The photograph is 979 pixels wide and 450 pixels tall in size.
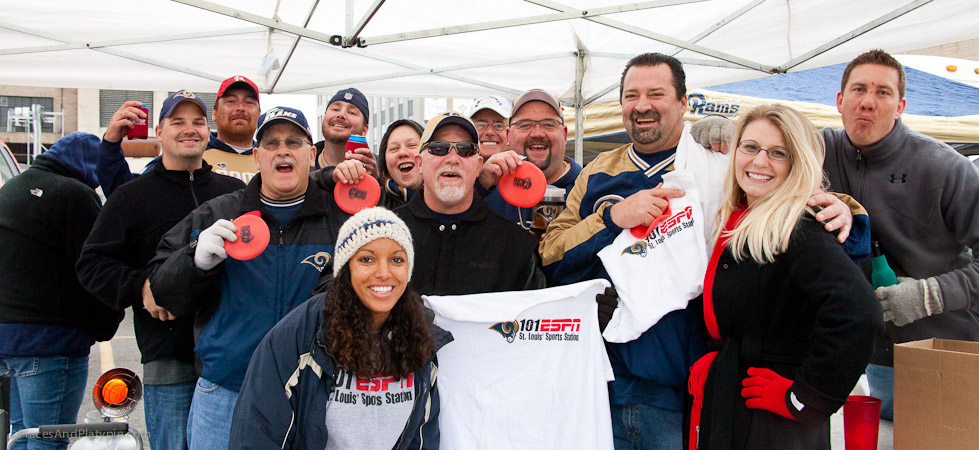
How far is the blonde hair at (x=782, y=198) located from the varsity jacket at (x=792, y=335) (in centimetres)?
6

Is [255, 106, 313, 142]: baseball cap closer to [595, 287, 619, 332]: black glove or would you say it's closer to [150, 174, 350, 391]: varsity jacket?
[150, 174, 350, 391]: varsity jacket

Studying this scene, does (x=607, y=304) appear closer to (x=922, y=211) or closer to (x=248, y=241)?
(x=248, y=241)

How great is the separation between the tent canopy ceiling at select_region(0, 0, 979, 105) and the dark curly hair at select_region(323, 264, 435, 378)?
10.7 feet

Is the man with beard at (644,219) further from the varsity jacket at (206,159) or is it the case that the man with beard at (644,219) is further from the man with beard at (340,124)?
the man with beard at (340,124)

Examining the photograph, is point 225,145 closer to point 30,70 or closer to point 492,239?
point 492,239

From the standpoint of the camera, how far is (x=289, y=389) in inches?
94.1

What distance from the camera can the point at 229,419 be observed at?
9.50ft

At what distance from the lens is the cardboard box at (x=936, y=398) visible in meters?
2.40

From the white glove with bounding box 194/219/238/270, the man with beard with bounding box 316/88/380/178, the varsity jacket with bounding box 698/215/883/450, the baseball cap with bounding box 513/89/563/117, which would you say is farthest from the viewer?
the man with beard with bounding box 316/88/380/178

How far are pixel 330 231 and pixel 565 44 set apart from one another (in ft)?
14.0

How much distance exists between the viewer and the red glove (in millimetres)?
2314

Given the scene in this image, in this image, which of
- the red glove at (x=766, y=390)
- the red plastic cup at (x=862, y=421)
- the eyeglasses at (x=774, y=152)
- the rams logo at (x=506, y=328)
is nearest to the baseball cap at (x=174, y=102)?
the rams logo at (x=506, y=328)

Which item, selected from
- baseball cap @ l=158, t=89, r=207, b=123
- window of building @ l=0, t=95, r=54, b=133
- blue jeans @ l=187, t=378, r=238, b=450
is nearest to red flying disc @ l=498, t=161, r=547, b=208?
blue jeans @ l=187, t=378, r=238, b=450

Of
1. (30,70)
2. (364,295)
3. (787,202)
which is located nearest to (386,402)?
(364,295)
